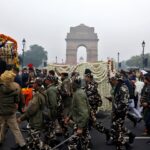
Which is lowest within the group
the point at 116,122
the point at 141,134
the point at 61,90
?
the point at 141,134

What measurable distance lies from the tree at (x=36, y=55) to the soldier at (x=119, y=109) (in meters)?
143

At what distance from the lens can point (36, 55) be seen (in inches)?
6678

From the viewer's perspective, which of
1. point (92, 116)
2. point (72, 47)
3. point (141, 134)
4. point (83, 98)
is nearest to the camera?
point (83, 98)

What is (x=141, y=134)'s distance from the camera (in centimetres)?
1185

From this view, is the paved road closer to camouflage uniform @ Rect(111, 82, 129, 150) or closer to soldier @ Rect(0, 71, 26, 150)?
camouflage uniform @ Rect(111, 82, 129, 150)

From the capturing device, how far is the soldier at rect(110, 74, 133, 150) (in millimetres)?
8953

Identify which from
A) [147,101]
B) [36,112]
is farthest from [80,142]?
[147,101]

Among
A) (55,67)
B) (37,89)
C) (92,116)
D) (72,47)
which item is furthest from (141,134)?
(72,47)

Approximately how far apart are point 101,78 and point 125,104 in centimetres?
816

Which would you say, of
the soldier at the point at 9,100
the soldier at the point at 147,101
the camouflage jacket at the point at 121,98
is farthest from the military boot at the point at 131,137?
the soldier at the point at 9,100

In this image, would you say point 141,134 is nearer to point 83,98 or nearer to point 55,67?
point 83,98

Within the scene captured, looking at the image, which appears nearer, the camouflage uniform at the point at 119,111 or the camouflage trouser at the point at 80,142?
the camouflage trouser at the point at 80,142

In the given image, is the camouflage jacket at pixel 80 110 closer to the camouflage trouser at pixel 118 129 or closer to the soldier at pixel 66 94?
the camouflage trouser at pixel 118 129

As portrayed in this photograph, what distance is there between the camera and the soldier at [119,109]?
8953 millimetres
